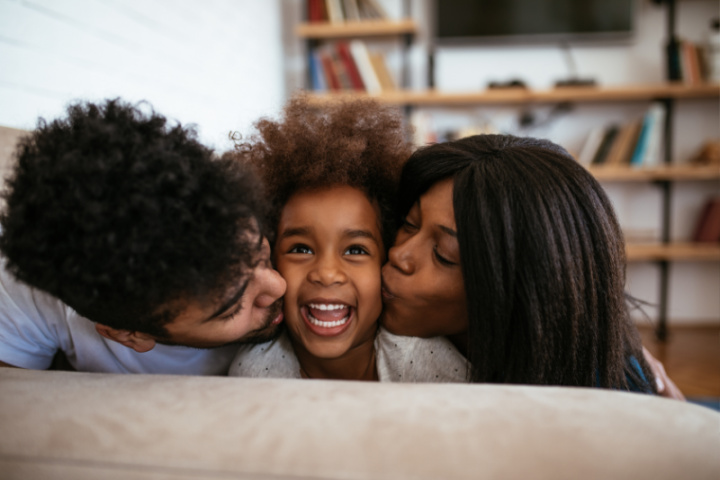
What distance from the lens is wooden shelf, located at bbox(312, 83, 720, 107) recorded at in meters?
2.93

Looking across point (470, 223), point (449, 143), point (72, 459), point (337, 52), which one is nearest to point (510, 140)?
point (449, 143)

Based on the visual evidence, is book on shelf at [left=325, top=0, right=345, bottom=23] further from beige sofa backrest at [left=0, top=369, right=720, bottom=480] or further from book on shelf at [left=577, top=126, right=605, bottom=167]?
beige sofa backrest at [left=0, top=369, right=720, bottom=480]

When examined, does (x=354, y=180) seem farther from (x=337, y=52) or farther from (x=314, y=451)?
(x=337, y=52)

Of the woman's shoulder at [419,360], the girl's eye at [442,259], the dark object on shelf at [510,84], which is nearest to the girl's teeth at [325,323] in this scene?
the woman's shoulder at [419,360]

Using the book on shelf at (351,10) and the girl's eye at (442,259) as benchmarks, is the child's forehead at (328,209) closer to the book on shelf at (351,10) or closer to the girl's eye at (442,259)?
the girl's eye at (442,259)

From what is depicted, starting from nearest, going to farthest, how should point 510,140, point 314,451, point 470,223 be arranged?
1. point 314,451
2. point 470,223
3. point 510,140

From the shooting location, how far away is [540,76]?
11.0ft

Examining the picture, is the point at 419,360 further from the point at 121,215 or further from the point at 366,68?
the point at 366,68

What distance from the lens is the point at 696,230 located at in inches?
126

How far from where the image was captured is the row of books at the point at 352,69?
3164 millimetres

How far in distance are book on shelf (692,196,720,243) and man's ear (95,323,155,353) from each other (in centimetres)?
335

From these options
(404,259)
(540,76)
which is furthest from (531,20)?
(404,259)

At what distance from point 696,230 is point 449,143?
9.72 ft

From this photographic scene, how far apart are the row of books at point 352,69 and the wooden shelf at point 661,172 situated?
1.38 meters
